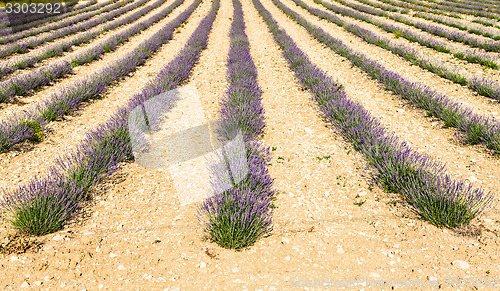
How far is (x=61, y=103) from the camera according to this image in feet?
19.3

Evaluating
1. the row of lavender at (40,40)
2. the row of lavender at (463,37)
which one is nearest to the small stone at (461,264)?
the row of lavender at (463,37)

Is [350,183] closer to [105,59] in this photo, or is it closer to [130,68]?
[130,68]

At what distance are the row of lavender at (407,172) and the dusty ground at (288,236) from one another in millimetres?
157

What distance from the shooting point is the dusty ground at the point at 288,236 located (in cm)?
249

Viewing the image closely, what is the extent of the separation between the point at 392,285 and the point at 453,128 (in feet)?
13.4

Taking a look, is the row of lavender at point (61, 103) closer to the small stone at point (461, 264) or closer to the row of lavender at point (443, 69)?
the small stone at point (461, 264)

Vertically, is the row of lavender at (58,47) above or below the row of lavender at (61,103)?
above

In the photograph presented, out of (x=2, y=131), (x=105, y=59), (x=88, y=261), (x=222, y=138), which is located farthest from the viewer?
(x=105, y=59)

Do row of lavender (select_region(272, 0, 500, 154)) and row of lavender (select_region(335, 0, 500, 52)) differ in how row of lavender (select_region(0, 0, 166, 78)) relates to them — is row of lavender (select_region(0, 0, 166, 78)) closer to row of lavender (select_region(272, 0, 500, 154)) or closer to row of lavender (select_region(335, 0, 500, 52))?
row of lavender (select_region(272, 0, 500, 154))

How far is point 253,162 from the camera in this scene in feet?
12.9

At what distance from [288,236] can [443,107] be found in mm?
4465

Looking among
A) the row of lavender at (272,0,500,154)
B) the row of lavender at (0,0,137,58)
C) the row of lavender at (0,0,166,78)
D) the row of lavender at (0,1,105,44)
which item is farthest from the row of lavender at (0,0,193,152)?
the row of lavender at (272,0,500,154)

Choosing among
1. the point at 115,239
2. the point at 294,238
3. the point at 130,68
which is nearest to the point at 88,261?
the point at 115,239

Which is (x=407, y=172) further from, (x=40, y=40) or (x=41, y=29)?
(x=41, y=29)
